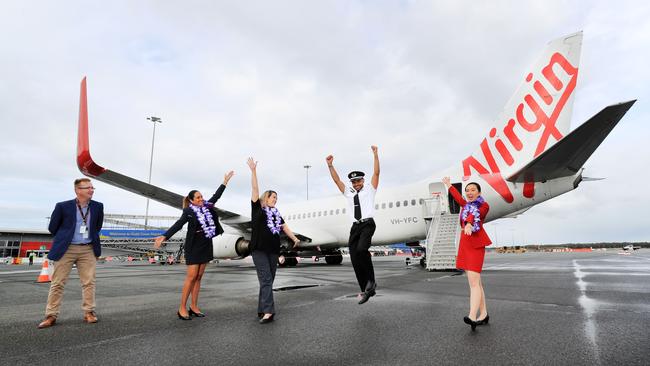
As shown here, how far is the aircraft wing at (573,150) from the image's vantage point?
761 centimetres

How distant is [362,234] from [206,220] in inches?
89.3

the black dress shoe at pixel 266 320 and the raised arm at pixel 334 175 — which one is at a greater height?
the raised arm at pixel 334 175

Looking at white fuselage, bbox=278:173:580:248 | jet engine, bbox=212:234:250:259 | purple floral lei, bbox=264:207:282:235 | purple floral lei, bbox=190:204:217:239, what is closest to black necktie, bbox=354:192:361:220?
purple floral lei, bbox=264:207:282:235

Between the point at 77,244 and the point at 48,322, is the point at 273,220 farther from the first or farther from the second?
the point at 48,322

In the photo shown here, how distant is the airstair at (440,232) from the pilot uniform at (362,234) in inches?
328

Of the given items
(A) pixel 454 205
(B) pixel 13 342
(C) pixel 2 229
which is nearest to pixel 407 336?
(B) pixel 13 342

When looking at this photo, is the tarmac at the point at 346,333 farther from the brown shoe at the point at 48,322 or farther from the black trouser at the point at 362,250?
the black trouser at the point at 362,250

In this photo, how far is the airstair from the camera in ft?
41.9

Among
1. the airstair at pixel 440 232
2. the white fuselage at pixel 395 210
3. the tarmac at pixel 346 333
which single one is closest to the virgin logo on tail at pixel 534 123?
the white fuselage at pixel 395 210

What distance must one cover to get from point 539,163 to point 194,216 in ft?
32.1

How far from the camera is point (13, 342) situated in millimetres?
3637

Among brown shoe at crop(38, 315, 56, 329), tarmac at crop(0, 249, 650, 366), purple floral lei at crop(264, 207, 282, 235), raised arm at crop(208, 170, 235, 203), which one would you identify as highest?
raised arm at crop(208, 170, 235, 203)

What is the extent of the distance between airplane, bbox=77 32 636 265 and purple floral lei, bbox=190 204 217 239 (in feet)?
14.5

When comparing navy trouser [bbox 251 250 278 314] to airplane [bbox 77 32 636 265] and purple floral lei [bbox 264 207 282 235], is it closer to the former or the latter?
purple floral lei [bbox 264 207 282 235]
